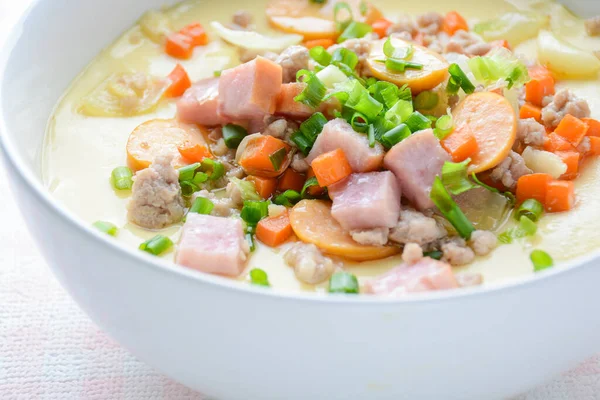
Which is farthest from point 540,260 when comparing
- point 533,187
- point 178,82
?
point 178,82

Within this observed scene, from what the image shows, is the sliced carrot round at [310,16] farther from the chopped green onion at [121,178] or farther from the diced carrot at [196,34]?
the chopped green onion at [121,178]

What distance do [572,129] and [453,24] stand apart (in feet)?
3.44

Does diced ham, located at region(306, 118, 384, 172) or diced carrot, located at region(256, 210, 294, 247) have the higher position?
diced ham, located at region(306, 118, 384, 172)

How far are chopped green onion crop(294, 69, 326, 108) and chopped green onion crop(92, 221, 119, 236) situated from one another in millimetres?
829

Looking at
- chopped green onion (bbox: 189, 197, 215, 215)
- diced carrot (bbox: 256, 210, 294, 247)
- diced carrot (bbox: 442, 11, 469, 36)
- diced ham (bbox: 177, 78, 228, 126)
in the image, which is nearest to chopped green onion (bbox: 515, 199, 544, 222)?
diced carrot (bbox: 256, 210, 294, 247)

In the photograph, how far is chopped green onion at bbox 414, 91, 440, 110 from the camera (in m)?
3.10

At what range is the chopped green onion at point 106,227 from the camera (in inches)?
105

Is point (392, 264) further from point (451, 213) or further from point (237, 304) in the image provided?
point (237, 304)

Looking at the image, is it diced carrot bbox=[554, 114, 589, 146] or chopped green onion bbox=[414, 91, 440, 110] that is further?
chopped green onion bbox=[414, 91, 440, 110]

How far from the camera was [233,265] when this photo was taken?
2459mm

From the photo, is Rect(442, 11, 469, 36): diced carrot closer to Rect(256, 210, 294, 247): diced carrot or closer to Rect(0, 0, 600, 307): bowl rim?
Rect(256, 210, 294, 247): diced carrot

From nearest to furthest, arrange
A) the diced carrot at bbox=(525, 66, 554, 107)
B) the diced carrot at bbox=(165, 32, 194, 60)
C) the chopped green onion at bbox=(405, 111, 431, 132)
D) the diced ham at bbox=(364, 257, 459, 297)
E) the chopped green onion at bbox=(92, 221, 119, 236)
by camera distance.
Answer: the diced ham at bbox=(364, 257, 459, 297) < the chopped green onion at bbox=(92, 221, 119, 236) < the chopped green onion at bbox=(405, 111, 431, 132) < the diced carrot at bbox=(525, 66, 554, 107) < the diced carrot at bbox=(165, 32, 194, 60)

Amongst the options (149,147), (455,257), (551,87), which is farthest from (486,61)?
(149,147)

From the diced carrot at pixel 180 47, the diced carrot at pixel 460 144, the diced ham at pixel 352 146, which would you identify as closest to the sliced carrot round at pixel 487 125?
the diced carrot at pixel 460 144
